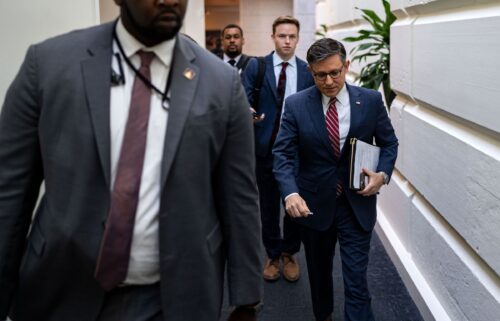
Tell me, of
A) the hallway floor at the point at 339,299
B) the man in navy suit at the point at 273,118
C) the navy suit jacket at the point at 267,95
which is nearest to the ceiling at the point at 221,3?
the man in navy suit at the point at 273,118

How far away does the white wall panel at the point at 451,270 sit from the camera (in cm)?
321

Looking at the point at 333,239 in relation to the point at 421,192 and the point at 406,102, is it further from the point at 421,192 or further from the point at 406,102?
the point at 406,102

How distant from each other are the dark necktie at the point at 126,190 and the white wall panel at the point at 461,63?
1.87m

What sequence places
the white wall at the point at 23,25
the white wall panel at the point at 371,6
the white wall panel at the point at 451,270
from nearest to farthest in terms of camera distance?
the white wall panel at the point at 451,270 → the white wall at the point at 23,25 → the white wall panel at the point at 371,6

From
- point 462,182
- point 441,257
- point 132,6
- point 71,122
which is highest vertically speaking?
point 132,6

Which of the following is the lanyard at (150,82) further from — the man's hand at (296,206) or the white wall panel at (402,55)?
the white wall panel at (402,55)

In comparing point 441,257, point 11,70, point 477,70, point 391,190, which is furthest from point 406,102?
point 11,70

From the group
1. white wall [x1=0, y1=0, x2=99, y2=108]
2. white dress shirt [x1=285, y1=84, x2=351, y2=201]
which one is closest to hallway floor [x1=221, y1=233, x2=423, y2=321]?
white dress shirt [x1=285, y1=84, x2=351, y2=201]

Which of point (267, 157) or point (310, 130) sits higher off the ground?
point (310, 130)

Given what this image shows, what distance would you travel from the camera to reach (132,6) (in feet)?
5.90

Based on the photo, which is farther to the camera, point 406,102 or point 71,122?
point 406,102

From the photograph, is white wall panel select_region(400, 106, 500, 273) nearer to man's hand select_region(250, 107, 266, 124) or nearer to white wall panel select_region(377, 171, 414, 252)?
white wall panel select_region(377, 171, 414, 252)

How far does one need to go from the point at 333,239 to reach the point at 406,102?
189cm

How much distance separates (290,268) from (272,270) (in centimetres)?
14
